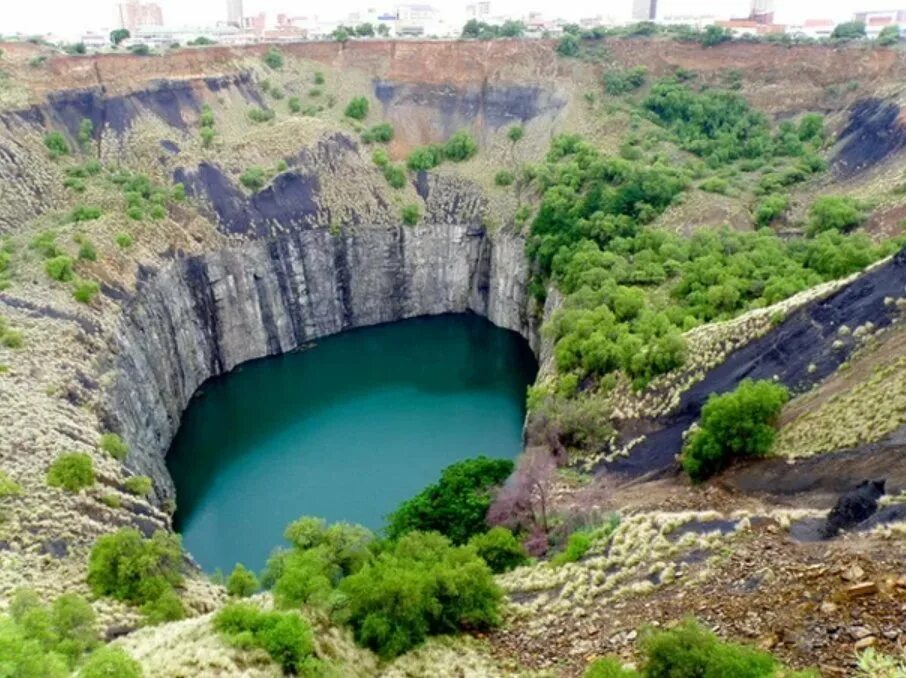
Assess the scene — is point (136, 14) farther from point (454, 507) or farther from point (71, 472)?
point (454, 507)

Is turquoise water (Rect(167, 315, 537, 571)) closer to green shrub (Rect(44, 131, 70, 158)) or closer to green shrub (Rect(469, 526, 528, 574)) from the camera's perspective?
green shrub (Rect(469, 526, 528, 574))

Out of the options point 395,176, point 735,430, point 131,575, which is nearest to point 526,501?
point 735,430

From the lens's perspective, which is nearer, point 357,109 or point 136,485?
point 136,485

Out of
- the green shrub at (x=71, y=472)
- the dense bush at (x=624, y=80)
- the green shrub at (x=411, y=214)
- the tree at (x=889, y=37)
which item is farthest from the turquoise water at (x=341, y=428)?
the tree at (x=889, y=37)

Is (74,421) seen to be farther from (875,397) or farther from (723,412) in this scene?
(875,397)

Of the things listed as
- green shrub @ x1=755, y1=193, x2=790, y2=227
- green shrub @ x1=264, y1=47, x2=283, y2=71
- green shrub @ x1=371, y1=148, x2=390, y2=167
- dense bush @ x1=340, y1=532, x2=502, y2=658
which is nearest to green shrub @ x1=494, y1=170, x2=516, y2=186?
green shrub @ x1=371, y1=148, x2=390, y2=167

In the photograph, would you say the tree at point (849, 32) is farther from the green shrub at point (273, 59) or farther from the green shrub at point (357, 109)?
the green shrub at point (273, 59)
